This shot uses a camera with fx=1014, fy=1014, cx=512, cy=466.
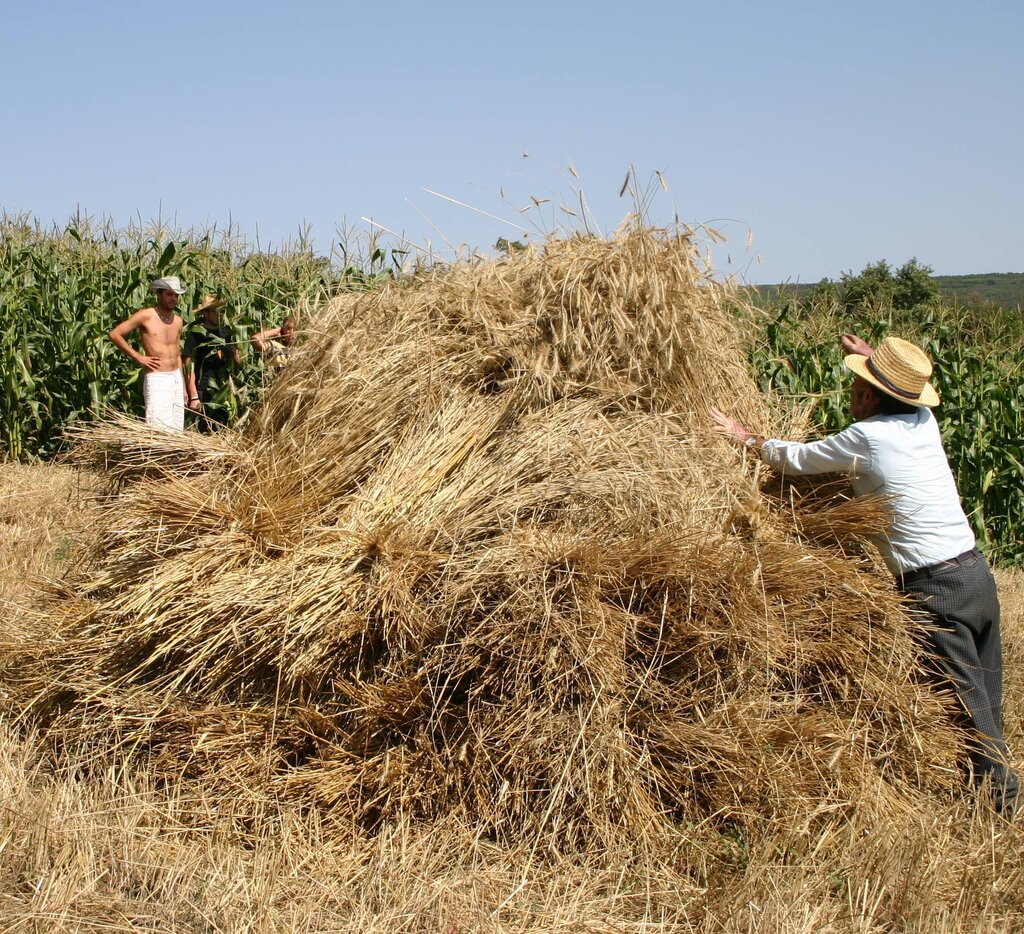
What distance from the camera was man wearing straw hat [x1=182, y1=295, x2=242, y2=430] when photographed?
8.96 m

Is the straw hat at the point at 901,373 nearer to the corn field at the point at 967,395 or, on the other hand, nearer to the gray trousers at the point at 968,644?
the gray trousers at the point at 968,644

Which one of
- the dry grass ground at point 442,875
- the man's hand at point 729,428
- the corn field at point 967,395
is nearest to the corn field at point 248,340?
the corn field at point 967,395

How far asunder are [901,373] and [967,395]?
539cm

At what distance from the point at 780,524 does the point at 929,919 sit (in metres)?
1.37

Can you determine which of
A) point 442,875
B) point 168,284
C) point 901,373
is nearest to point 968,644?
point 901,373

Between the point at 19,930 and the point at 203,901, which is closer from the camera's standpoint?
the point at 19,930

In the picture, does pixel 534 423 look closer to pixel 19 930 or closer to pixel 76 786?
pixel 76 786

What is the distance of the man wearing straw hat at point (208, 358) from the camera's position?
29.4 feet

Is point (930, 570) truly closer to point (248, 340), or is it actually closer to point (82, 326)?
point (248, 340)

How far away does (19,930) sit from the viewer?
2604 millimetres

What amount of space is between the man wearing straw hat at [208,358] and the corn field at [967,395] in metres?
4.71

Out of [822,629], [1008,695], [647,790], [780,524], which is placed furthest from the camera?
[1008,695]

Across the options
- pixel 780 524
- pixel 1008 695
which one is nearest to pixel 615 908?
pixel 780 524

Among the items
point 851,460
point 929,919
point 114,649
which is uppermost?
point 851,460
